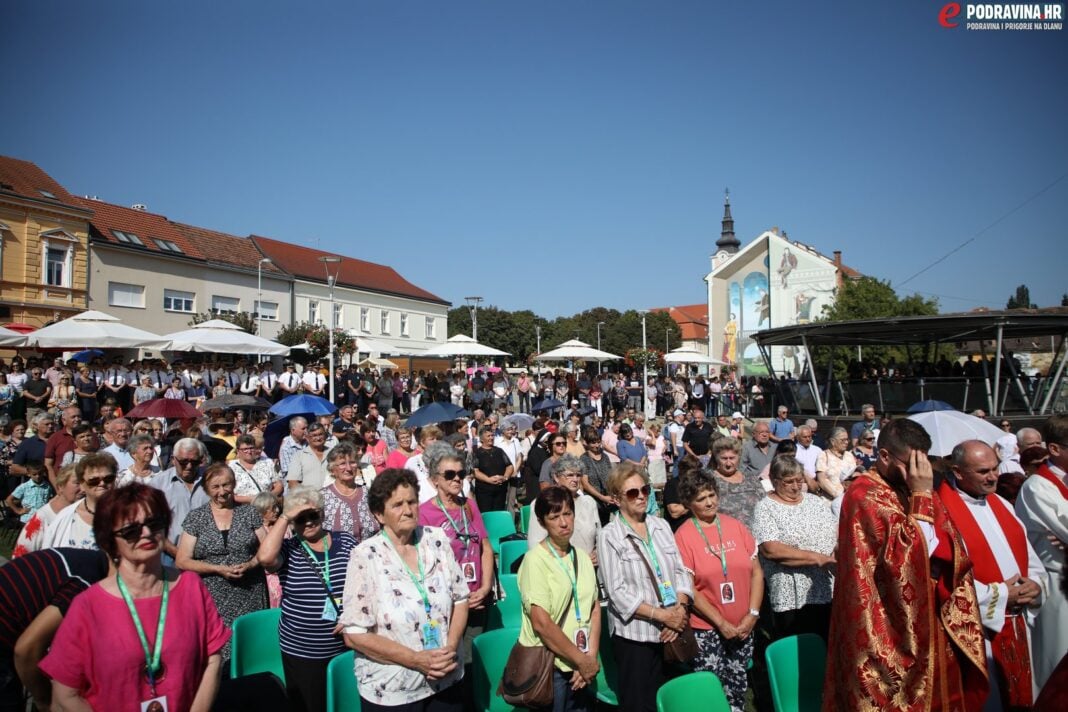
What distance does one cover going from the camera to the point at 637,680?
396 centimetres

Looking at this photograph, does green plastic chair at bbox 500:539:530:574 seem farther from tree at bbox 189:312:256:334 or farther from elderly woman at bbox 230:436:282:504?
tree at bbox 189:312:256:334

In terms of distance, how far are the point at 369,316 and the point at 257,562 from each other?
47630 mm

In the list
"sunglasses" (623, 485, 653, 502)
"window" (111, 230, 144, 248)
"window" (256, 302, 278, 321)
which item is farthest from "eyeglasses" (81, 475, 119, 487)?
"window" (256, 302, 278, 321)

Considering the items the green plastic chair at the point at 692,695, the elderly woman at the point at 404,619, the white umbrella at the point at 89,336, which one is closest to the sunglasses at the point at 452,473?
the elderly woman at the point at 404,619

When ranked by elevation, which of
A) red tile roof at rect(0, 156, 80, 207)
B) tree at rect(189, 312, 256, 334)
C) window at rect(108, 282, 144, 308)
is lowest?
tree at rect(189, 312, 256, 334)

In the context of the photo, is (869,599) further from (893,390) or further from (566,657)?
(893,390)

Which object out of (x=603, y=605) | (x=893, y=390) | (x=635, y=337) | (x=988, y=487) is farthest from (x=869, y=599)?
(x=635, y=337)

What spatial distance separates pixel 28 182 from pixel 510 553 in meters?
34.6

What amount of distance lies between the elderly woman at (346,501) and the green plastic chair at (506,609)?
1.14 metres

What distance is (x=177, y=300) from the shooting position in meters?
36.0

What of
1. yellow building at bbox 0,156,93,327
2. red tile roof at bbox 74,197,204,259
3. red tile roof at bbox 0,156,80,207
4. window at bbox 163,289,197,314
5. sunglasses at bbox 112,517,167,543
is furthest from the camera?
window at bbox 163,289,197,314

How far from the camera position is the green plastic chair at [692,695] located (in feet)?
11.2

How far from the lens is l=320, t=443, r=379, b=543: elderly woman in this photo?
202 inches

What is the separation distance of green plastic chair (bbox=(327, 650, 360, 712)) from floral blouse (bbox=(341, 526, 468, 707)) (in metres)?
0.34
